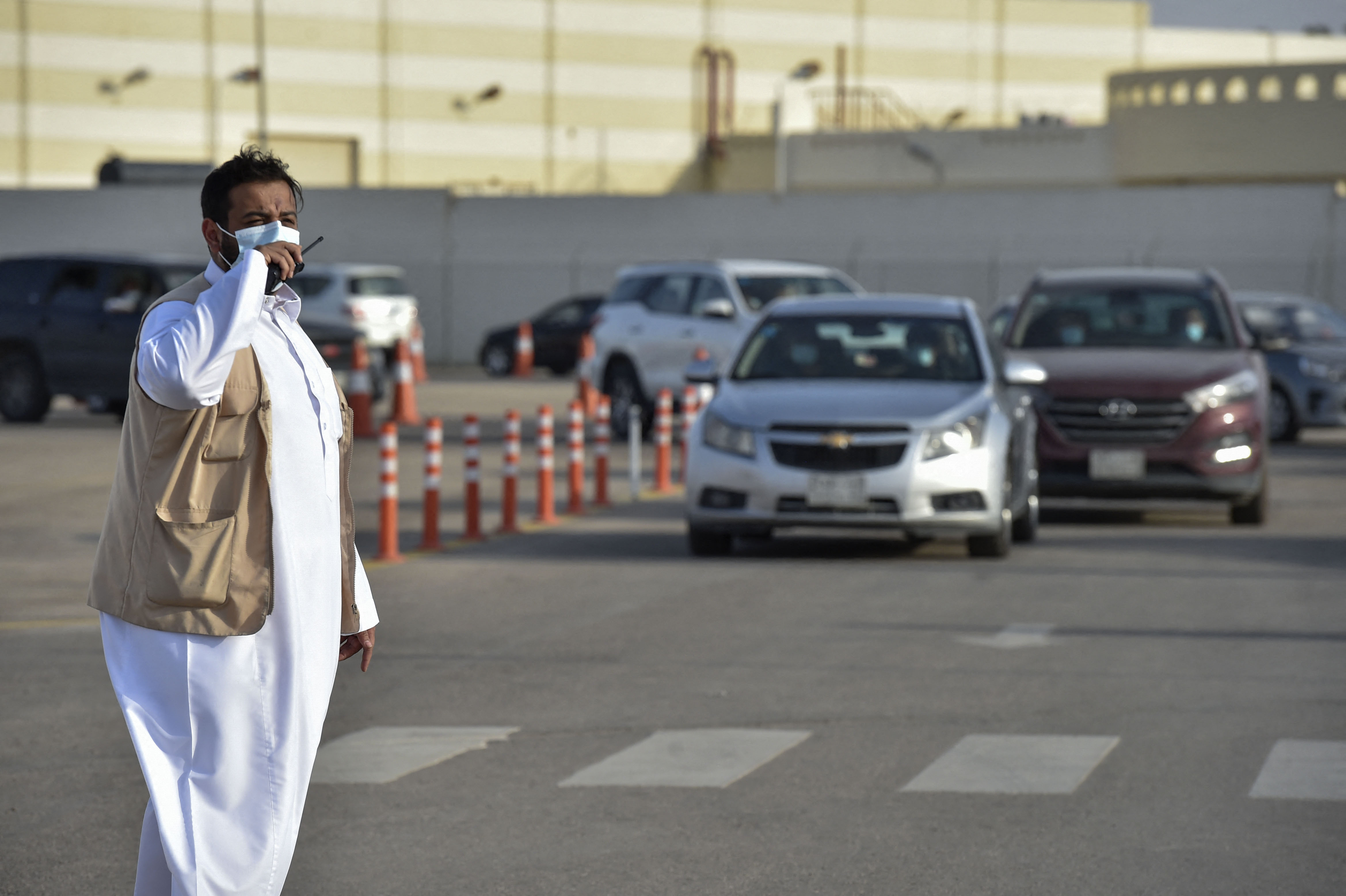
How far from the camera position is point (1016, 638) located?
1016 cm

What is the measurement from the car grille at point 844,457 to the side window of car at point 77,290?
14.1m

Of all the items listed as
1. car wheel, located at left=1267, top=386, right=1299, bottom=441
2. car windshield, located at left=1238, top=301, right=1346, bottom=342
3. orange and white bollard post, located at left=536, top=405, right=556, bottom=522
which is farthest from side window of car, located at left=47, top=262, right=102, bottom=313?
car wheel, located at left=1267, top=386, right=1299, bottom=441

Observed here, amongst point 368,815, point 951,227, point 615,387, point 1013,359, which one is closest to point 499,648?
point 368,815

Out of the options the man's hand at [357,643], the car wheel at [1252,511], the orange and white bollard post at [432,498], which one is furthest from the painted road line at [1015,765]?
the car wheel at [1252,511]

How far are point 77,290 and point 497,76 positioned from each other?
36.8m

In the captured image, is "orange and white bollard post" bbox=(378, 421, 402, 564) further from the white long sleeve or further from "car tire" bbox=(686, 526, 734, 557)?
the white long sleeve

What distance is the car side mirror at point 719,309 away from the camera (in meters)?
22.5

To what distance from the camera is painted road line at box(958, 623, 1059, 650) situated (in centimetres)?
994

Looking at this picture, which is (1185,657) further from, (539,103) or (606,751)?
(539,103)

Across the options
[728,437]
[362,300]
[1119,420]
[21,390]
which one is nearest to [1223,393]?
[1119,420]

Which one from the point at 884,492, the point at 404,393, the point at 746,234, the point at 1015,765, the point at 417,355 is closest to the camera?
the point at 1015,765

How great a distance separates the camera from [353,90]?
59.3m

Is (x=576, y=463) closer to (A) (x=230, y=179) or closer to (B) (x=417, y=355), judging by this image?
(A) (x=230, y=179)

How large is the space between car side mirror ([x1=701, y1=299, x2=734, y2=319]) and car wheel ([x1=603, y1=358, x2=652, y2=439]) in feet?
4.13
